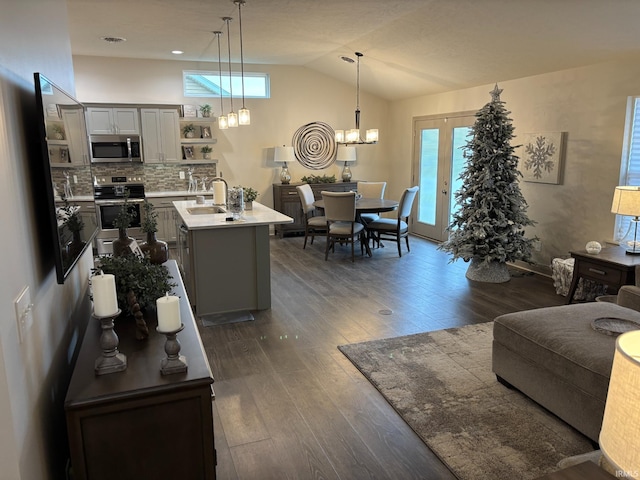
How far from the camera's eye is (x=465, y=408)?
293cm

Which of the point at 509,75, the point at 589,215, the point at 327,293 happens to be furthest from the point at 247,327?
the point at 509,75

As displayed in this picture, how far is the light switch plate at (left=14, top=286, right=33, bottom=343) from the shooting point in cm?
144

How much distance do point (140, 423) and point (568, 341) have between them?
88.8 inches

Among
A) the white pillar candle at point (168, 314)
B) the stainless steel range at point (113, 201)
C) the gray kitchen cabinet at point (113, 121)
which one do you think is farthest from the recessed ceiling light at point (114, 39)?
the white pillar candle at point (168, 314)

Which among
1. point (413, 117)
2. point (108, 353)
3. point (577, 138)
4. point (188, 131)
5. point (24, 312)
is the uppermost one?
point (413, 117)

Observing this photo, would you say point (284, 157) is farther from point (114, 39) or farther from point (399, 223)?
point (114, 39)

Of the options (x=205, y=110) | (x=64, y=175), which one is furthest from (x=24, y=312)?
(x=205, y=110)

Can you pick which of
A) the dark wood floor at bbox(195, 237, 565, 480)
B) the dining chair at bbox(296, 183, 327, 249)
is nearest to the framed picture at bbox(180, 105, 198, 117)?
the dining chair at bbox(296, 183, 327, 249)

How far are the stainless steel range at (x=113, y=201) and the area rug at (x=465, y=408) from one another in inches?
191

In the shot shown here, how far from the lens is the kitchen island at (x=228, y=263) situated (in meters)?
4.36

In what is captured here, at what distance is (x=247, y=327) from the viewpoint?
429 centimetres

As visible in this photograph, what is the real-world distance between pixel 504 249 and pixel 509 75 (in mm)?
2219

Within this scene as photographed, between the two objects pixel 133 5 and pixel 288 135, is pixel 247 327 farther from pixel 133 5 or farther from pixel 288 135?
pixel 288 135

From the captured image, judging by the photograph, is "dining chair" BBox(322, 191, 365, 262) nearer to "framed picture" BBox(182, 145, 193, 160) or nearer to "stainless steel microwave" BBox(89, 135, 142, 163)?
"framed picture" BBox(182, 145, 193, 160)
